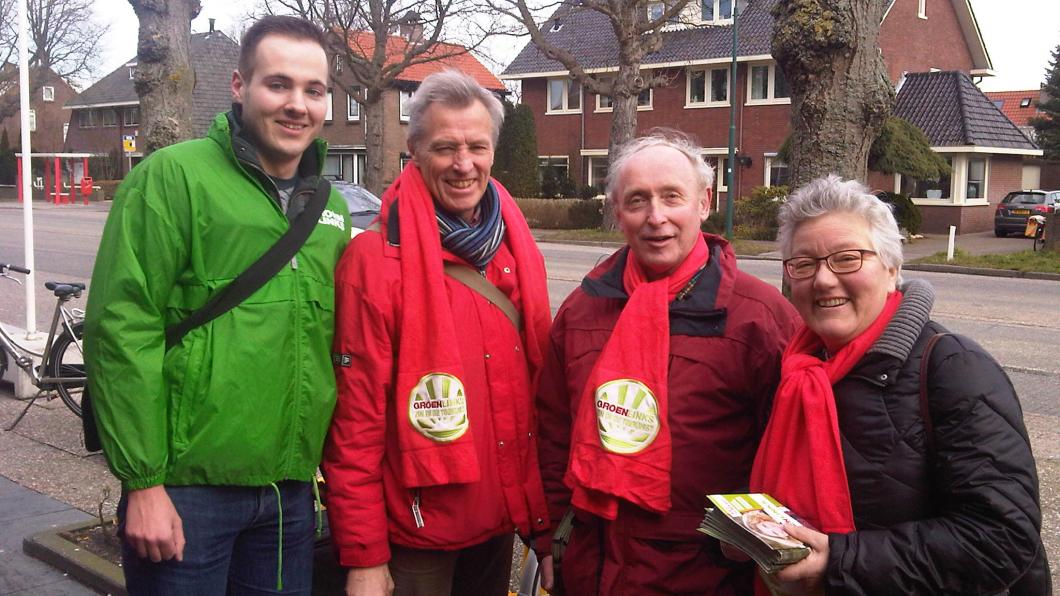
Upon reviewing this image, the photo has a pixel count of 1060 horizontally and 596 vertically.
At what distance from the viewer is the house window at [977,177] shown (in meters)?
31.0

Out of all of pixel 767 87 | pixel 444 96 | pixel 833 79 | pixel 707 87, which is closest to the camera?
pixel 444 96

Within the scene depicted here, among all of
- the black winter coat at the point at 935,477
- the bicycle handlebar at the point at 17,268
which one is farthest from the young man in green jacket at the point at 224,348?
the bicycle handlebar at the point at 17,268

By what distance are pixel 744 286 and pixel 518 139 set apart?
34.5 metres

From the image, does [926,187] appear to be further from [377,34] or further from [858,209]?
[858,209]

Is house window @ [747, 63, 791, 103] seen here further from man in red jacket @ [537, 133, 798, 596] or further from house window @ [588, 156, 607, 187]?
man in red jacket @ [537, 133, 798, 596]

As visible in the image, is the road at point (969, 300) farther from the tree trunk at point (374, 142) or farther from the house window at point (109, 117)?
the house window at point (109, 117)

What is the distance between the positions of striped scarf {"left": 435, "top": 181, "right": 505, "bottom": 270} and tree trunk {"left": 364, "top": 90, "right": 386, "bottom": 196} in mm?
29137

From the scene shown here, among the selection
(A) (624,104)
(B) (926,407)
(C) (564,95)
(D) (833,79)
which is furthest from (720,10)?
(B) (926,407)

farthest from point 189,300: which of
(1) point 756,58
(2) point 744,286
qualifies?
(1) point 756,58

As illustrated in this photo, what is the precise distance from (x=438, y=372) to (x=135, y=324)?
0.77m

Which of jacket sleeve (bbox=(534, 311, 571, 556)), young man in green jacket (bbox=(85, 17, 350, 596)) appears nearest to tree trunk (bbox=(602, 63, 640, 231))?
jacket sleeve (bbox=(534, 311, 571, 556))

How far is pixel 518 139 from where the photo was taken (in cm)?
3653

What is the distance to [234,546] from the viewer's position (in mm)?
2582

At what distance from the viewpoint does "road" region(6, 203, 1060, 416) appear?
930cm
